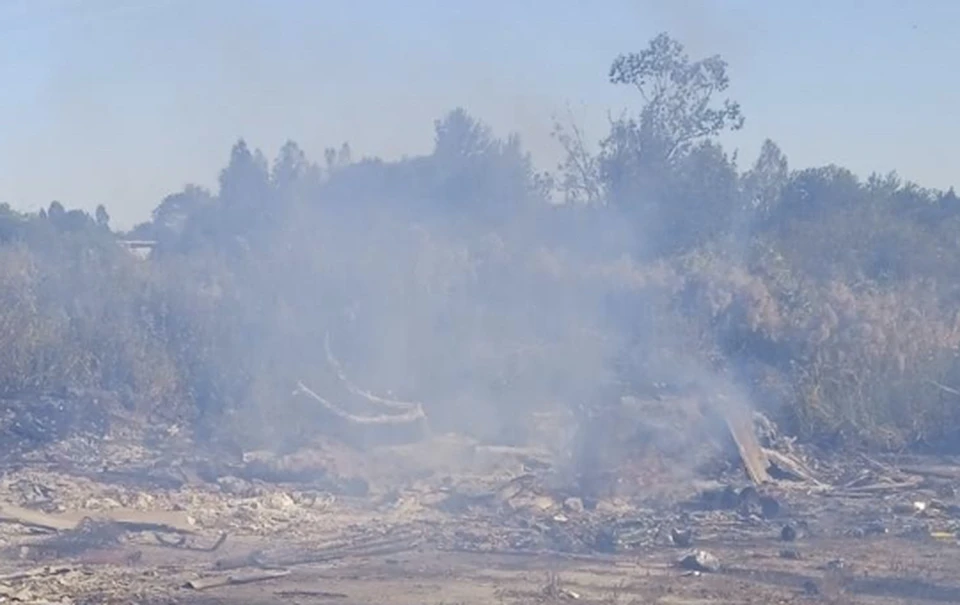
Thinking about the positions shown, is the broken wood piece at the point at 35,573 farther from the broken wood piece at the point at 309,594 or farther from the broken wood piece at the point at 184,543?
the broken wood piece at the point at 309,594

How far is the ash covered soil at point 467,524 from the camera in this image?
10.6 metres

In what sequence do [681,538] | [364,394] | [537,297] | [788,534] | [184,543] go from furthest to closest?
[537,297] → [364,394] → [788,534] → [184,543] → [681,538]

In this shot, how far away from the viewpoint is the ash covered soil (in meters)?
10.6

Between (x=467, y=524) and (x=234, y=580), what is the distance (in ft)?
10.7

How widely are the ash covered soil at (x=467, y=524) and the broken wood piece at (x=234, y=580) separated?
26 mm

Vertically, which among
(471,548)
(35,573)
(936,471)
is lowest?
(35,573)

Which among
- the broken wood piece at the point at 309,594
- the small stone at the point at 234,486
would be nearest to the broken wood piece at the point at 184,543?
the small stone at the point at 234,486

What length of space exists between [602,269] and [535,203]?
8022mm

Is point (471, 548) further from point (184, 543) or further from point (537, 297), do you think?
point (537, 297)

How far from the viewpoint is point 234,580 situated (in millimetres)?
10742

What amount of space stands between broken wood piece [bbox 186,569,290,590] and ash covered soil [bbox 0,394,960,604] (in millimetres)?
26

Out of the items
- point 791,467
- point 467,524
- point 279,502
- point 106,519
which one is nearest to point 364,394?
point 279,502

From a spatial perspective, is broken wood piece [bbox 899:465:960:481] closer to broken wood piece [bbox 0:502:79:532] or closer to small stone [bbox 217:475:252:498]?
small stone [bbox 217:475:252:498]

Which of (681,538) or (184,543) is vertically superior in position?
(681,538)
